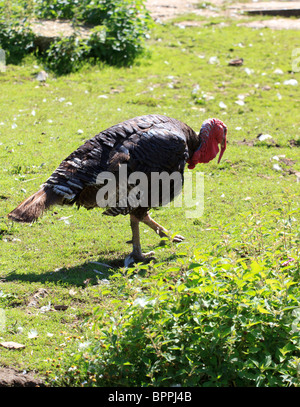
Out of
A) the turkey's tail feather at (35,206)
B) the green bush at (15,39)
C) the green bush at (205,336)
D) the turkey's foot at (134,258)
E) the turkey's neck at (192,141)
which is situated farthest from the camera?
the green bush at (15,39)

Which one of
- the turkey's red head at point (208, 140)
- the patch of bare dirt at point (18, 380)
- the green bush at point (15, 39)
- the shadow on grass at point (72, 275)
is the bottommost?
the shadow on grass at point (72, 275)

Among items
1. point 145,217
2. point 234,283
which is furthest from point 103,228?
point 234,283

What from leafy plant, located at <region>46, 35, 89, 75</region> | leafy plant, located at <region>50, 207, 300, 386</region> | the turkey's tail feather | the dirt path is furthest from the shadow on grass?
the dirt path

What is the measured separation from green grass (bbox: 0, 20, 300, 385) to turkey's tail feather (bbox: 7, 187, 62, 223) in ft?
1.90

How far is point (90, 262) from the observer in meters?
5.55

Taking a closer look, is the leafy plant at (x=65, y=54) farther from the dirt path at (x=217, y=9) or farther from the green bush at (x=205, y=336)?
the green bush at (x=205, y=336)

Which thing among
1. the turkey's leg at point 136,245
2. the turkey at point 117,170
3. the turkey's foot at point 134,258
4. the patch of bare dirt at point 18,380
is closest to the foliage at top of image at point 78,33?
the turkey at point 117,170

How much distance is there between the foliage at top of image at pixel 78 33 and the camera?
10703 millimetres

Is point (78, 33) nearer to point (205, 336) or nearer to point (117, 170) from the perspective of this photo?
point (117, 170)

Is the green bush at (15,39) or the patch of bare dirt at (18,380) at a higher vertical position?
the green bush at (15,39)

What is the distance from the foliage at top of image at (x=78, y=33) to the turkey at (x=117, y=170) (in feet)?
18.8

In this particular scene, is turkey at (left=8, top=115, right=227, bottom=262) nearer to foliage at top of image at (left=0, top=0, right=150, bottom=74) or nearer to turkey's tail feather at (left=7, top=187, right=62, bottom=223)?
turkey's tail feather at (left=7, top=187, right=62, bottom=223)

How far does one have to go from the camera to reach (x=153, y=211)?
6660 millimetres

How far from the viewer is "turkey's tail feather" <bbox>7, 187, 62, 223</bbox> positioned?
16.6 ft
